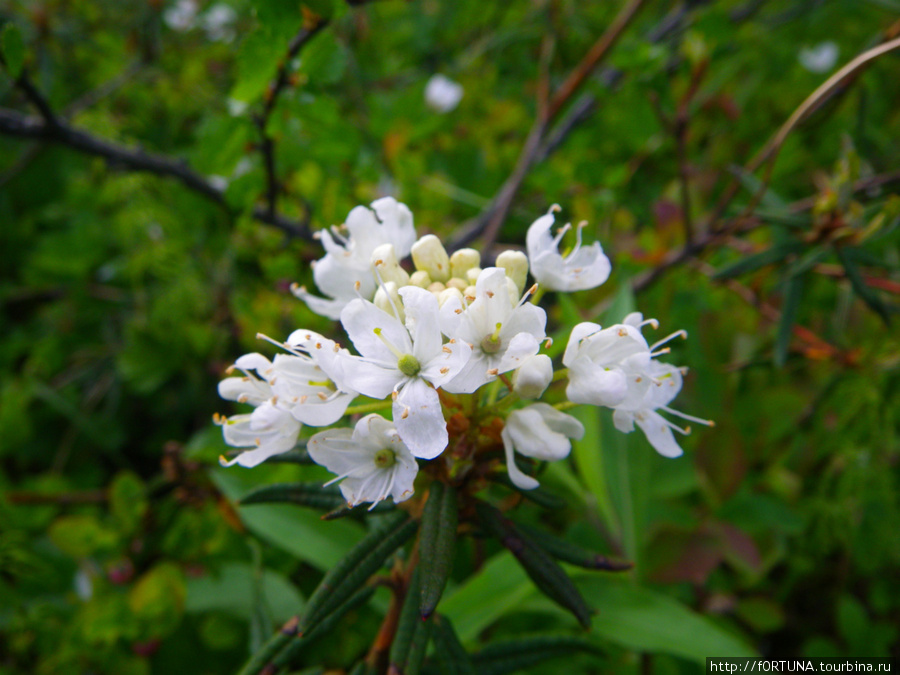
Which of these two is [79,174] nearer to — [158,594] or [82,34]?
[82,34]

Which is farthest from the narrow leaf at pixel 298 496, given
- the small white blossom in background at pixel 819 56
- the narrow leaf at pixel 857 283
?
the small white blossom in background at pixel 819 56

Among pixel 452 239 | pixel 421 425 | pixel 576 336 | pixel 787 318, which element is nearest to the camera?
pixel 421 425

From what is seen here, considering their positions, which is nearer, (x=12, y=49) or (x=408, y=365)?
(x=408, y=365)

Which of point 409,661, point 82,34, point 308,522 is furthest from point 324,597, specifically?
Answer: point 82,34

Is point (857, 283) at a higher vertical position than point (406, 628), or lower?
higher

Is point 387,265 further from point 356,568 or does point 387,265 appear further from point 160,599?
point 160,599

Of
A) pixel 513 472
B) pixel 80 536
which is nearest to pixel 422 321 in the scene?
pixel 513 472

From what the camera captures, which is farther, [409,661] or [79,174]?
[79,174]
